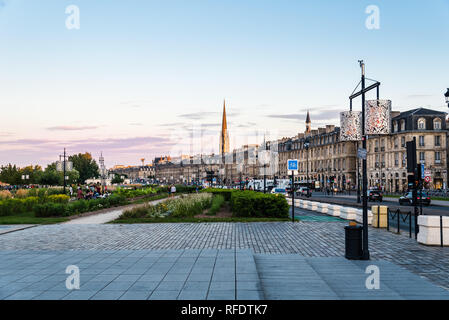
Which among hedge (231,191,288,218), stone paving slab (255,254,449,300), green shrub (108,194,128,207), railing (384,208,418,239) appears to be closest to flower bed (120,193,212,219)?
hedge (231,191,288,218)

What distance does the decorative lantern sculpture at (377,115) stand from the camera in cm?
1069

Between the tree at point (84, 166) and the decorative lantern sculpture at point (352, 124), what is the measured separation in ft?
344

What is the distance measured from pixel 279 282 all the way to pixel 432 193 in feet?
183

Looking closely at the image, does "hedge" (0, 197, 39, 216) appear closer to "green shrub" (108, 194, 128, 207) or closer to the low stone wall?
"green shrub" (108, 194, 128, 207)

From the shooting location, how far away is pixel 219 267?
8.89 metres

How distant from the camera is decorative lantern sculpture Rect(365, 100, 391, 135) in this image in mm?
10688

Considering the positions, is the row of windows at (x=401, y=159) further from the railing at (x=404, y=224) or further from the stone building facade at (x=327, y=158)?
the railing at (x=404, y=224)

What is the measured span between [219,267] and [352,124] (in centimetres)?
583

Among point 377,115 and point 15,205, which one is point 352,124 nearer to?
point 377,115

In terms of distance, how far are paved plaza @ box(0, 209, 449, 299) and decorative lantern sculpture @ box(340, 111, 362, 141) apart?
11.2ft

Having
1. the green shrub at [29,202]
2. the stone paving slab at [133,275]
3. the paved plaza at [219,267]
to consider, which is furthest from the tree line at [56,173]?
the stone paving slab at [133,275]

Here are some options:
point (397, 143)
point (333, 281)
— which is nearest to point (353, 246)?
point (333, 281)
